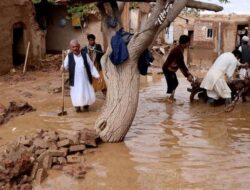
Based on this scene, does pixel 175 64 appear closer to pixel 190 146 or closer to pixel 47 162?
pixel 190 146

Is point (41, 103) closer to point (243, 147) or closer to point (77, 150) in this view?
point (77, 150)

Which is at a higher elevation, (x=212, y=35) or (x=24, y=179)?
(x=212, y=35)

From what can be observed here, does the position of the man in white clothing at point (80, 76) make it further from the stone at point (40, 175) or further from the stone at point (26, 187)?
the stone at point (26, 187)

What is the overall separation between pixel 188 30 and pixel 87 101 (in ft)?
79.0

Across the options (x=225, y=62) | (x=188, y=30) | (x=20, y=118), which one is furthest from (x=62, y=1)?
(x=188, y=30)

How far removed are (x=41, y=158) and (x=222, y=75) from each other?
523 cm

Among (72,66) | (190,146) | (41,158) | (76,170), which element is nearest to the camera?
(76,170)

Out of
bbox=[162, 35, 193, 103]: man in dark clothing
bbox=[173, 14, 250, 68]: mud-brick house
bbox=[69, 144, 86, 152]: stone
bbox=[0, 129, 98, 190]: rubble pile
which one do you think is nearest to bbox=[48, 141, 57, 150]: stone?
bbox=[0, 129, 98, 190]: rubble pile

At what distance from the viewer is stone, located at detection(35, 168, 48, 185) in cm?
562

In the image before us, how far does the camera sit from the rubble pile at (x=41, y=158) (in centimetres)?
566

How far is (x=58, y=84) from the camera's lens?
13.3 metres

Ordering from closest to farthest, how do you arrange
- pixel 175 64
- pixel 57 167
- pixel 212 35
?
pixel 57 167
pixel 175 64
pixel 212 35

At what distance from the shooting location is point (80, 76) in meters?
9.56

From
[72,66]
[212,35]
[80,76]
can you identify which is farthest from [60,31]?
[212,35]
